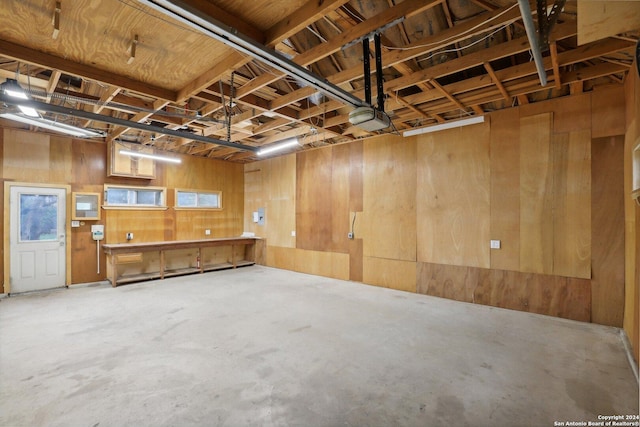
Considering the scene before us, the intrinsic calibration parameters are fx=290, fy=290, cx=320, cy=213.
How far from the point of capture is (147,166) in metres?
6.40

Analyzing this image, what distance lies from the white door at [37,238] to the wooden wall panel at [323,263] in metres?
4.68

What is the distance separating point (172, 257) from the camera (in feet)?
22.9

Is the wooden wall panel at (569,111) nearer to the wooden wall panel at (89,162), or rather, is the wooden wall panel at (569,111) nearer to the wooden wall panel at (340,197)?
the wooden wall panel at (340,197)

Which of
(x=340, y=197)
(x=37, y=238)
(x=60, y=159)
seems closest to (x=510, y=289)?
(x=340, y=197)

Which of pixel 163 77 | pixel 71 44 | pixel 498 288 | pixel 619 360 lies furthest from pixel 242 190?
pixel 619 360

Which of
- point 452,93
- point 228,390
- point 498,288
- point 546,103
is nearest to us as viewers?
point 228,390

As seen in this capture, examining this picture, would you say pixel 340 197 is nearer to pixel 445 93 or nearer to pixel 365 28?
pixel 445 93

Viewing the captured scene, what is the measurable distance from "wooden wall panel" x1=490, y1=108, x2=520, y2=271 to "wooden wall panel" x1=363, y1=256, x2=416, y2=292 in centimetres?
135

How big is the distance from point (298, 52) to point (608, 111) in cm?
389

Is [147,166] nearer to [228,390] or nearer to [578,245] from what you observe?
[228,390]

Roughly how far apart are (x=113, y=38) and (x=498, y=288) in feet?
17.9

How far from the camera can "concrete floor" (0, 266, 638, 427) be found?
6.62 ft

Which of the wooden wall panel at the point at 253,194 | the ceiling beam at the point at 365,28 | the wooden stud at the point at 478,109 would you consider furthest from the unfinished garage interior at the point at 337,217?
the wooden wall panel at the point at 253,194

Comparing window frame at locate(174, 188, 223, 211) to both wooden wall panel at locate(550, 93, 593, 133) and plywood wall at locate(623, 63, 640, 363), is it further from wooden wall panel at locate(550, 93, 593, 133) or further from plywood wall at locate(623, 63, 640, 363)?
plywood wall at locate(623, 63, 640, 363)
